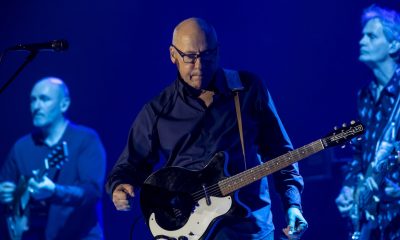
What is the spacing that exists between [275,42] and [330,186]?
4.50ft

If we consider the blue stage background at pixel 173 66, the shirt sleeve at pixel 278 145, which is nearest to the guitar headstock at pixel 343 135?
the shirt sleeve at pixel 278 145

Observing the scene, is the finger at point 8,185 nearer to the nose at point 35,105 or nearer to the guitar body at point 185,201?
the nose at point 35,105

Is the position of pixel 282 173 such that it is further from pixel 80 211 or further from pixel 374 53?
pixel 80 211

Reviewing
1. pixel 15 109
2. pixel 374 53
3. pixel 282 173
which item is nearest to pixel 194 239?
pixel 282 173

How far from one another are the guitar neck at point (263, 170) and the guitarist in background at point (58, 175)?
10.3 ft

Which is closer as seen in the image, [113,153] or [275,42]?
[275,42]

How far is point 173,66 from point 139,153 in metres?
2.64

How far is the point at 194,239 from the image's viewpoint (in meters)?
3.26

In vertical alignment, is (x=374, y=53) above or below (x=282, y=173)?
above

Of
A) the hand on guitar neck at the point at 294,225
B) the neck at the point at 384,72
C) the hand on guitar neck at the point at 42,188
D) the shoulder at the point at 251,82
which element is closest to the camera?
the hand on guitar neck at the point at 294,225

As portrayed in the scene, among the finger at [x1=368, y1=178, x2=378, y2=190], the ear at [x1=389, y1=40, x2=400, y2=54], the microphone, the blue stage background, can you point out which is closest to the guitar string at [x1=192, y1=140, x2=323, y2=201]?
the microphone

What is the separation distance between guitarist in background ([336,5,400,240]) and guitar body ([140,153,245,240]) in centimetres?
214

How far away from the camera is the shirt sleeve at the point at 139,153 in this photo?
3.54 meters

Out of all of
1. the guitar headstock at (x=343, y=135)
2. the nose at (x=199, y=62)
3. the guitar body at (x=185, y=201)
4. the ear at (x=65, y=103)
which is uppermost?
the ear at (x=65, y=103)
